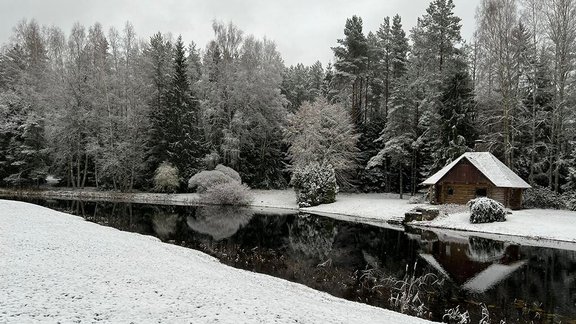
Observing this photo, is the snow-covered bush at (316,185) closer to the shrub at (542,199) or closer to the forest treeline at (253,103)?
the forest treeline at (253,103)

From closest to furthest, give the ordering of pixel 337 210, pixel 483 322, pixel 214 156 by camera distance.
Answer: pixel 483 322
pixel 337 210
pixel 214 156

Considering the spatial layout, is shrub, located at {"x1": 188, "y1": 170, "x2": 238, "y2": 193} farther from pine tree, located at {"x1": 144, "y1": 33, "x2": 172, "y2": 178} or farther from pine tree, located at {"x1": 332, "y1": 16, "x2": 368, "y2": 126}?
pine tree, located at {"x1": 332, "y1": 16, "x2": 368, "y2": 126}

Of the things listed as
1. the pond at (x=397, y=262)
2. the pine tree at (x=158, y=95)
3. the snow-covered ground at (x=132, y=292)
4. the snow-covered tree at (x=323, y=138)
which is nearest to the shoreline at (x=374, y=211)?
the pond at (x=397, y=262)

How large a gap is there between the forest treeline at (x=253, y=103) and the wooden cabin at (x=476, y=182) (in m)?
3.30

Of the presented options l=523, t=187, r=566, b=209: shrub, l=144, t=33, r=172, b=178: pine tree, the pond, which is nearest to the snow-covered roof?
l=523, t=187, r=566, b=209: shrub

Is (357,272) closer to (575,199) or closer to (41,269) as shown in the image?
(41,269)

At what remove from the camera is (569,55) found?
31641mm

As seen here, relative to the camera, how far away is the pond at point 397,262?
12430mm

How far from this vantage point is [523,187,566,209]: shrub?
31469mm

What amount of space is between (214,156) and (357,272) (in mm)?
32718

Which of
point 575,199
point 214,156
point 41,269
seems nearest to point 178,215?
point 214,156

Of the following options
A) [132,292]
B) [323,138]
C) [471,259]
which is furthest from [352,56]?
[132,292]

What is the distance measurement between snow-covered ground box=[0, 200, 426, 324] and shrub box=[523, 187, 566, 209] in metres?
28.7

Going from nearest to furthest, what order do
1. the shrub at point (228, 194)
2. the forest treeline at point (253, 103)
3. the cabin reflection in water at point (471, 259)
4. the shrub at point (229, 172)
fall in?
the cabin reflection in water at point (471, 259)
the forest treeline at point (253, 103)
the shrub at point (228, 194)
the shrub at point (229, 172)
